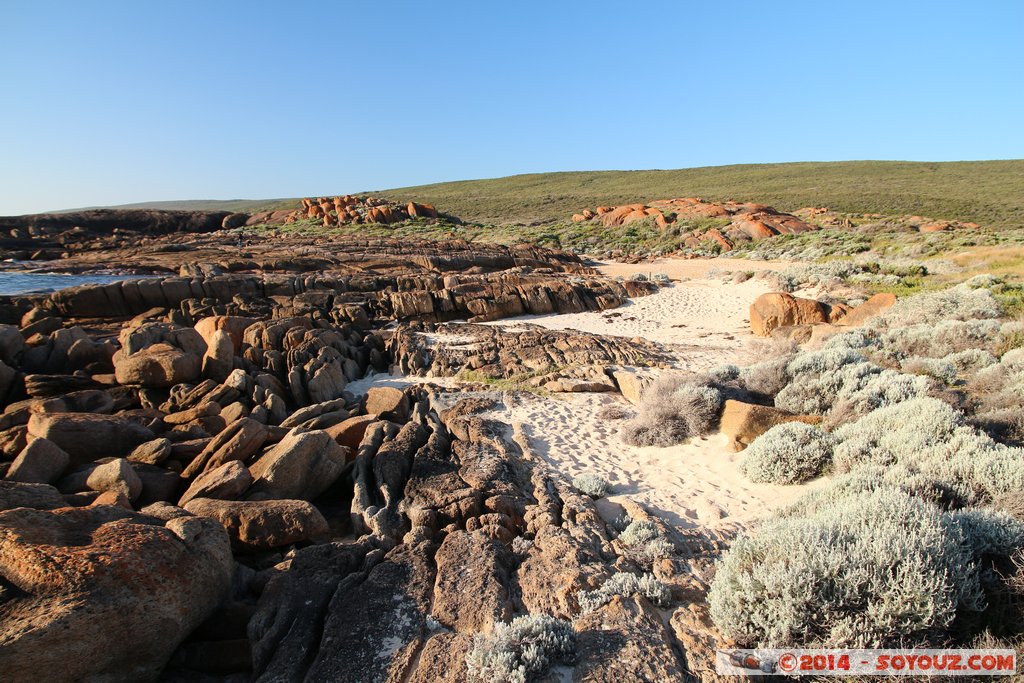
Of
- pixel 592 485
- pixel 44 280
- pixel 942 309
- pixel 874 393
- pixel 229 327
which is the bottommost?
pixel 592 485

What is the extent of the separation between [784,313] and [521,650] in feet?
49.9

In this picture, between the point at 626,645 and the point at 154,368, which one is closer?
the point at 626,645

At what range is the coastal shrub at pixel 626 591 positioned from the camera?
5.01m

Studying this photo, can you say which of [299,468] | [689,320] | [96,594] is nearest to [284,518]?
[299,468]

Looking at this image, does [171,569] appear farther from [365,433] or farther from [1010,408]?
[1010,408]

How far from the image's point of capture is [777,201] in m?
64.0

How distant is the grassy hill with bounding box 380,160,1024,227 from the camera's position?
55.2 meters

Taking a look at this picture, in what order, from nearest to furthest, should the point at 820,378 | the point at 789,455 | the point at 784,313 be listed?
the point at 789,455, the point at 820,378, the point at 784,313

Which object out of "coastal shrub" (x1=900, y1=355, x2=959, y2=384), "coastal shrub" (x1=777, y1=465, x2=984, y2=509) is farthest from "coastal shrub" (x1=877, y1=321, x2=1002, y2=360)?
"coastal shrub" (x1=777, y1=465, x2=984, y2=509)

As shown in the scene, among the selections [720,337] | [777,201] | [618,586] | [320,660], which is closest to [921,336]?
[720,337]

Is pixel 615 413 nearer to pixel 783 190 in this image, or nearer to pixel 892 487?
pixel 892 487

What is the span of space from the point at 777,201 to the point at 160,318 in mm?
67169

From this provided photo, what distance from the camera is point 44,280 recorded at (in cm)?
2691

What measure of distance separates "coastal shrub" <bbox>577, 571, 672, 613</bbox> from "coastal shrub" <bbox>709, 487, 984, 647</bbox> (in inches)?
24.9
